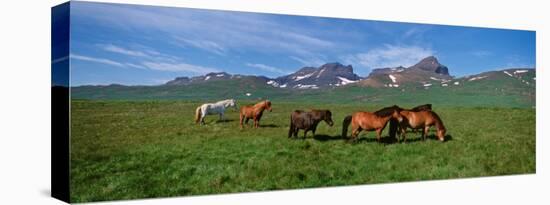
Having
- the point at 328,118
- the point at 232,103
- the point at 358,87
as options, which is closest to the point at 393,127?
the point at 358,87

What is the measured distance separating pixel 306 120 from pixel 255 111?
1.04 meters

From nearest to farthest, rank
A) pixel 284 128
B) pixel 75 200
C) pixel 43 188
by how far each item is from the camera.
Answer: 1. pixel 75 200
2. pixel 43 188
3. pixel 284 128

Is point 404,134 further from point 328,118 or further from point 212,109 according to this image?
point 212,109

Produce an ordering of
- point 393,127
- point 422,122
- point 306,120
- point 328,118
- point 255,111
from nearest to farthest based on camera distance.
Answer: point 255,111 → point 306,120 → point 328,118 → point 393,127 → point 422,122

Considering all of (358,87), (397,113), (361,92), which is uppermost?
(358,87)

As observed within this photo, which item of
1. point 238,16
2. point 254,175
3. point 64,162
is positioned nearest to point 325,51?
point 238,16

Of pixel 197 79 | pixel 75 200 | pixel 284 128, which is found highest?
pixel 197 79

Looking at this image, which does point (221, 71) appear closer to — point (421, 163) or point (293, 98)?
point (293, 98)

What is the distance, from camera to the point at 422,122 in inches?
570

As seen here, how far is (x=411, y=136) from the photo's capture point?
14305 millimetres

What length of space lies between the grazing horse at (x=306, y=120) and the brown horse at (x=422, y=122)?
168cm

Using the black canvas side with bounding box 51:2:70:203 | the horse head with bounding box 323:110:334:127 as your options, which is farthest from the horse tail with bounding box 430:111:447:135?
the black canvas side with bounding box 51:2:70:203

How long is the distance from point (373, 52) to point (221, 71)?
3.48 meters

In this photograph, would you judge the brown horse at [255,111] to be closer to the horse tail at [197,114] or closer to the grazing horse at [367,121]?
the horse tail at [197,114]
